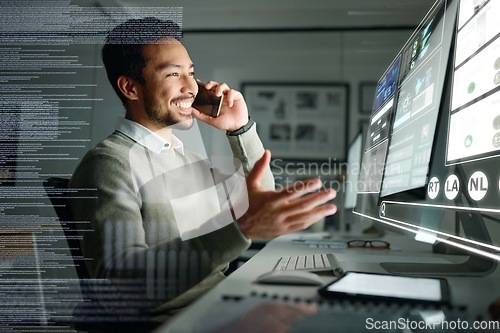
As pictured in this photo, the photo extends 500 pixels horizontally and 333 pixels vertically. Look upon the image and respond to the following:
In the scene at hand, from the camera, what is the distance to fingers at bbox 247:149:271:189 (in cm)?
80

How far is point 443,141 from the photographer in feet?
2.53

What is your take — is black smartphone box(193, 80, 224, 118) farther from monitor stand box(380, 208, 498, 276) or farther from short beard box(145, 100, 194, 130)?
monitor stand box(380, 208, 498, 276)

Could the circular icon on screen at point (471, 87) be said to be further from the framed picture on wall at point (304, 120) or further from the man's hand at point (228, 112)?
the man's hand at point (228, 112)

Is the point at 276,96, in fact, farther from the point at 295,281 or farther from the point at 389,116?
the point at 295,281

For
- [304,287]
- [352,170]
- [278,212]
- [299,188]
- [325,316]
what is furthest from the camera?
[352,170]

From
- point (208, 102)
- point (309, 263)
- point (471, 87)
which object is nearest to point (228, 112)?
point (208, 102)

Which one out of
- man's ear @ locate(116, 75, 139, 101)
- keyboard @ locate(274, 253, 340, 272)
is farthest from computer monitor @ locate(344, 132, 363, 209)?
man's ear @ locate(116, 75, 139, 101)

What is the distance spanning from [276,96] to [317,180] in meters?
0.21

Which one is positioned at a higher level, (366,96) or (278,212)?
(366,96)

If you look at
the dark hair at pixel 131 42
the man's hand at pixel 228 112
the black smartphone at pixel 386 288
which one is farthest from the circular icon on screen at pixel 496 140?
the dark hair at pixel 131 42

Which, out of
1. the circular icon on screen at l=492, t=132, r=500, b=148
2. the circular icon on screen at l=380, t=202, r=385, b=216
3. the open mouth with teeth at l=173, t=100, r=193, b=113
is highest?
the open mouth with teeth at l=173, t=100, r=193, b=113

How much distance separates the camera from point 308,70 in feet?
3.08

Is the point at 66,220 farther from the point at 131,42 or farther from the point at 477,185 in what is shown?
the point at 477,185

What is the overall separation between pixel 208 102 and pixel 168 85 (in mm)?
94
